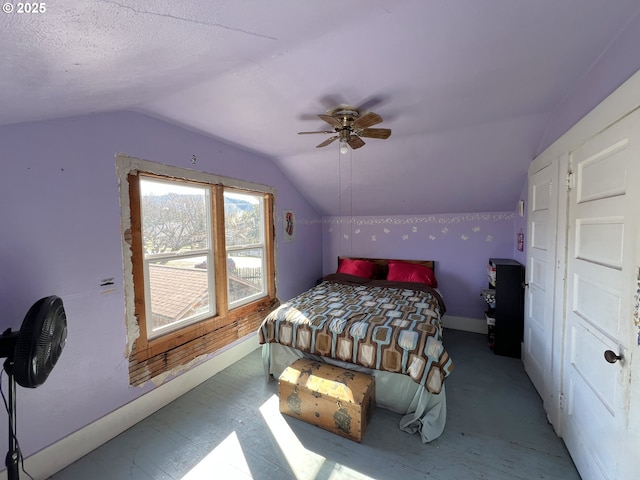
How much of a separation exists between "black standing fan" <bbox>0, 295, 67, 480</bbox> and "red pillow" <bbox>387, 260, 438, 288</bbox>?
3.45 m

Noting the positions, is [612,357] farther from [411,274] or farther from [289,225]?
[289,225]

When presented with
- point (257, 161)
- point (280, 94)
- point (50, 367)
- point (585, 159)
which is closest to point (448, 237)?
point (585, 159)

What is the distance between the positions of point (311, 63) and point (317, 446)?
2.36 metres

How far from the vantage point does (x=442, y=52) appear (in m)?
1.37

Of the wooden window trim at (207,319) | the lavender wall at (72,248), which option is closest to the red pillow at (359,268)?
the wooden window trim at (207,319)

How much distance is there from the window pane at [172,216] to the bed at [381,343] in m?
1.12

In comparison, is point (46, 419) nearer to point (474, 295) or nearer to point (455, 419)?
point (455, 419)

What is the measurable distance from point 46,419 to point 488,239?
456cm

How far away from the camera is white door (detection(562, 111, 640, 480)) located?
1.09 metres

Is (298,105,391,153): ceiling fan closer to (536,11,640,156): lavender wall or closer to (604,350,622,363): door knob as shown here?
(536,11,640,156): lavender wall

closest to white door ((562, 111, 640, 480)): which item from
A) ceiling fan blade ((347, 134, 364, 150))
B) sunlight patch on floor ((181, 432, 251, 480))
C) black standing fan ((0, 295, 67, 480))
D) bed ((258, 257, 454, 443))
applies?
bed ((258, 257, 454, 443))

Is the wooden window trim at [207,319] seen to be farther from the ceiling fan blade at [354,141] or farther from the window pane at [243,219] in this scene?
the ceiling fan blade at [354,141]

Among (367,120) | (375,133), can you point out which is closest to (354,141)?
(375,133)

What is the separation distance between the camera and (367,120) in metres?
Answer: 1.87
